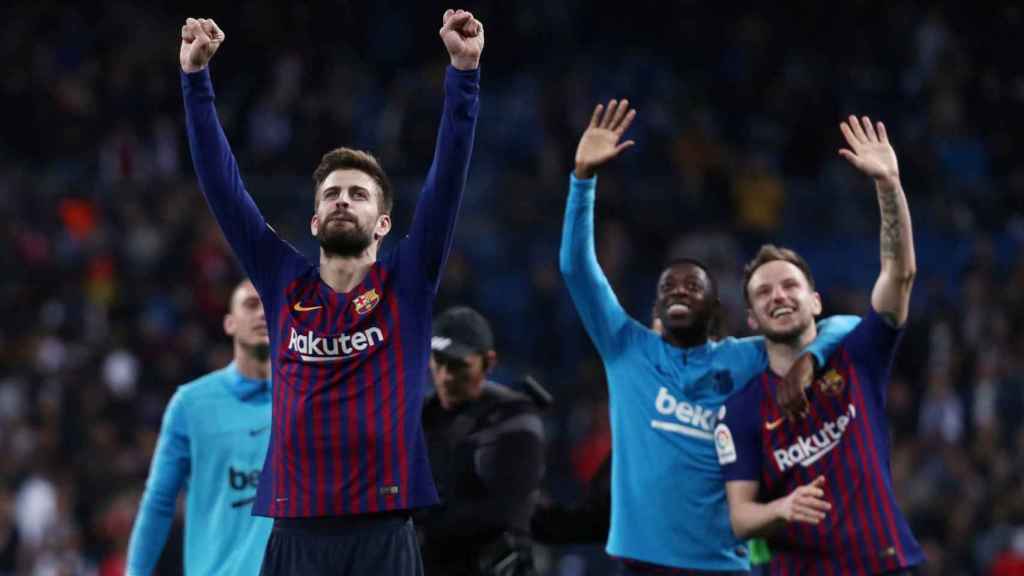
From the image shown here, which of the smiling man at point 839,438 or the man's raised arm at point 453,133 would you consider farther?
the smiling man at point 839,438

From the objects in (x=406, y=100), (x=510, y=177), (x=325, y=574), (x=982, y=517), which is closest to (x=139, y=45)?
(x=406, y=100)

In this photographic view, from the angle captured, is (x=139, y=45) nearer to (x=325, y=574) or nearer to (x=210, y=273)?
(x=210, y=273)

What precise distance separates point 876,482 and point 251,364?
7.87ft

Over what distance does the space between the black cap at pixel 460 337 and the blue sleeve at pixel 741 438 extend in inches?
45.3

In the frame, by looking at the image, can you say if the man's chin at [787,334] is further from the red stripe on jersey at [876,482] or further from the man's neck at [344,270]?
the man's neck at [344,270]

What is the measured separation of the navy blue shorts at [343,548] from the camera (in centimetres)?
433

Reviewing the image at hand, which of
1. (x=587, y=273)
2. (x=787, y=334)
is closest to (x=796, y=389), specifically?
(x=787, y=334)

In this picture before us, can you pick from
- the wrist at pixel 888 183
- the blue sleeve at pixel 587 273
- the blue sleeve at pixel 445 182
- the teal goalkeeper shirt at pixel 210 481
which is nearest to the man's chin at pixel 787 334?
the wrist at pixel 888 183

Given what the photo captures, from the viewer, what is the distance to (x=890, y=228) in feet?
17.1

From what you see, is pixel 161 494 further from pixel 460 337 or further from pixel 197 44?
pixel 197 44

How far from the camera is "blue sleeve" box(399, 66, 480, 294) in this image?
4.49 metres

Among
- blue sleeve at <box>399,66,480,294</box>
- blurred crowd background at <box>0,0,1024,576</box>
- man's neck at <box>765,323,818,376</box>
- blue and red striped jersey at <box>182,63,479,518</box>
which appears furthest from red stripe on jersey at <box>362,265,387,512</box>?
blurred crowd background at <box>0,0,1024,576</box>

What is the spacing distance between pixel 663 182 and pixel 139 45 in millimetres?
5872

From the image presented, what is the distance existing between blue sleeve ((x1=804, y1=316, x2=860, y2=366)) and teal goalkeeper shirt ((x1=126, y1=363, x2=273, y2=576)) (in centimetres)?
205
